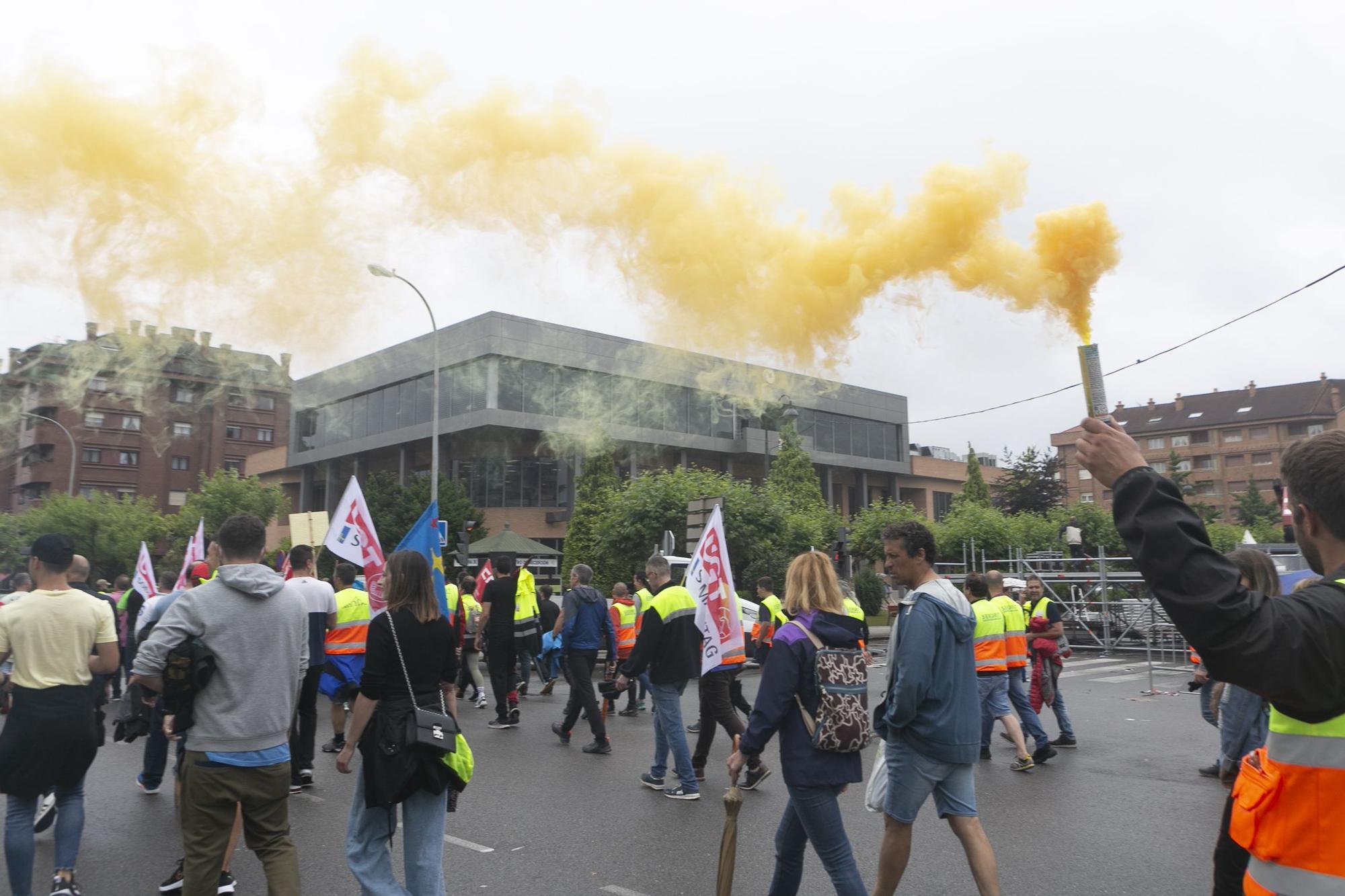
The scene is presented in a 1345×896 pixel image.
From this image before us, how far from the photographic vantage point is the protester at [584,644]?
31.6 ft

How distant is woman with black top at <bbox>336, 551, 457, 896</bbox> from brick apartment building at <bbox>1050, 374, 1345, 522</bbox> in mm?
81914

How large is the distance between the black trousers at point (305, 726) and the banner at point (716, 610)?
3.24m

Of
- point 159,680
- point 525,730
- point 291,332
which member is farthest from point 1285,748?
point 291,332

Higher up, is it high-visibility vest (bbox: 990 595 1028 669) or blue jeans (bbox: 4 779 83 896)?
high-visibility vest (bbox: 990 595 1028 669)

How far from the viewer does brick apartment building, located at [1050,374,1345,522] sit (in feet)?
268

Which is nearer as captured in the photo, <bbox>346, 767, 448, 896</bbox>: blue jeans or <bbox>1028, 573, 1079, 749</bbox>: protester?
<bbox>346, 767, 448, 896</bbox>: blue jeans

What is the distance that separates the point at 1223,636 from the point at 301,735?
25.0 ft

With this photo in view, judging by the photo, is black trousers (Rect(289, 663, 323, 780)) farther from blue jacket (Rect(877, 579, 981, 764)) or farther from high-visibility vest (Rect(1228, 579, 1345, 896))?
high-visibility vest (Rect(1228, 579, 1345, 896))

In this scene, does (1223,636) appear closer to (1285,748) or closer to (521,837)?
(1285,748)

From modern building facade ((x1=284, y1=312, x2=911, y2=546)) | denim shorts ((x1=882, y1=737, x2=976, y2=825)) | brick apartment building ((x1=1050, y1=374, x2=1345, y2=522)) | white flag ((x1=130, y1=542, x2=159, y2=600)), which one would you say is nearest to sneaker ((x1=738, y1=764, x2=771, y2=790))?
denim shorts ((x1=882, y1=737, x2=976, y2=825))

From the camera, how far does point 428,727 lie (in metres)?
4.16

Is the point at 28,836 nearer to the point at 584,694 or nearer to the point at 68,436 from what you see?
the point at 584,694

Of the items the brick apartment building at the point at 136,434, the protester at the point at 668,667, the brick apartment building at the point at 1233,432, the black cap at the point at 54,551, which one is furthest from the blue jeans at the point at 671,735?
the brick apartment building at the point at 1233,432

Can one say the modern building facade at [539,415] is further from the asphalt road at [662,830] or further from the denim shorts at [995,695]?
the asphalt road at [662,830]
